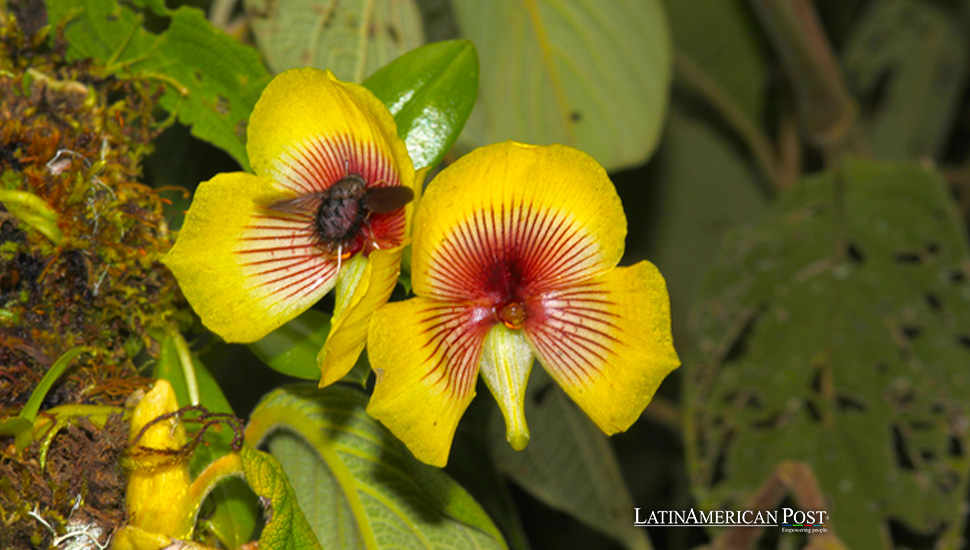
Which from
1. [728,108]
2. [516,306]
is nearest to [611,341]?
[516,306]

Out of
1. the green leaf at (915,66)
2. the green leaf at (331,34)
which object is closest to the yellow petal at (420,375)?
the green leaf at (331,34)

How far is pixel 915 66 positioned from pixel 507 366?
1107 mm

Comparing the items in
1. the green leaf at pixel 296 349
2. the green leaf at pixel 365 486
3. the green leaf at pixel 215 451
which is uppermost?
the green leaf at pixel 296 349

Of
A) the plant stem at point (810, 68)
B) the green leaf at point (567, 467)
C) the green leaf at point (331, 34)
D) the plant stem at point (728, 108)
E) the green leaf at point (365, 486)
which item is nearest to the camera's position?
the green leaf at point (365, 486)

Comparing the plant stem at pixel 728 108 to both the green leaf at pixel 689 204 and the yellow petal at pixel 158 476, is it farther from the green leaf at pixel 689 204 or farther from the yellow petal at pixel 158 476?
the yellow petal at pixel 158 476

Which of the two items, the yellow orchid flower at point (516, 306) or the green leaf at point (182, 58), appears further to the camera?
the green leaf at point (182, 58)

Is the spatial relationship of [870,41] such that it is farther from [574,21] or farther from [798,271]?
[574,21]

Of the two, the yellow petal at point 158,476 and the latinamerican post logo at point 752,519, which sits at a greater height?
the yellow petal at point 158,476

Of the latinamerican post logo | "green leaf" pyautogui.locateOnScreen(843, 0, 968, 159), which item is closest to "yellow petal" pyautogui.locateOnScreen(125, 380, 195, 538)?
the latinamerican post logo

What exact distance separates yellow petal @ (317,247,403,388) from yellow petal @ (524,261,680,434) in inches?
2.8

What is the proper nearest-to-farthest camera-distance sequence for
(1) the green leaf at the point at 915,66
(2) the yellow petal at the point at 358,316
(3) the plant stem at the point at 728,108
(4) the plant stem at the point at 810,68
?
(2) the yellow petal at the point at 358,316
(4) the plant stem at the point at 810,68
(3) the plant stem at the point at 728,108
(1) the green leaf at the point at 915,66

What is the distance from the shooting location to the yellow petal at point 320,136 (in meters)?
0.33

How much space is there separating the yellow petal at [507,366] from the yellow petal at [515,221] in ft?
0.07

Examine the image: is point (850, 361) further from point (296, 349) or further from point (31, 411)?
point (31, 411)
